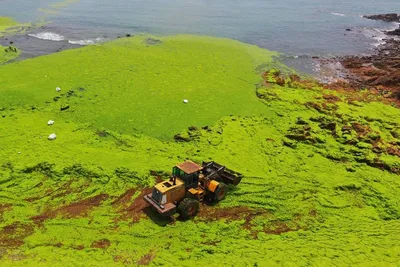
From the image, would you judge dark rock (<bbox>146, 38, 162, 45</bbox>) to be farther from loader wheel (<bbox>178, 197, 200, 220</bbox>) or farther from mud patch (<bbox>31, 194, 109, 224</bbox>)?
loader wheel (<bbox>178, 197, 200, 220</bbox>)

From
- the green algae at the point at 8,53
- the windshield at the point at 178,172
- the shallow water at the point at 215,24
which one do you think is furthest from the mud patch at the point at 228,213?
the green algae at the point at 8,53

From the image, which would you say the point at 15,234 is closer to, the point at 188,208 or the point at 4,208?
the point at 4,208

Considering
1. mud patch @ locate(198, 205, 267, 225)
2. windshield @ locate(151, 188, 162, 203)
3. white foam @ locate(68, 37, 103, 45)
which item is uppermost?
white foam @ locate(68, 37, 103, 45)

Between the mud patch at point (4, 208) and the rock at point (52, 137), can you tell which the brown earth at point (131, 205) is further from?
the rock at point (52, 137)

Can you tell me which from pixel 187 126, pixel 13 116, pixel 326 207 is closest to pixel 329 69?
pixel 187 126

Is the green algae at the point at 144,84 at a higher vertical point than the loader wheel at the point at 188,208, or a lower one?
higher

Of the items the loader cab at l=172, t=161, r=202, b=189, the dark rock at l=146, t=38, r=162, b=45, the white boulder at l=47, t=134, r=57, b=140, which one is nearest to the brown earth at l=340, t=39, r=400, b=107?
the loader cab at l=172, t=161, r=202, b=189
